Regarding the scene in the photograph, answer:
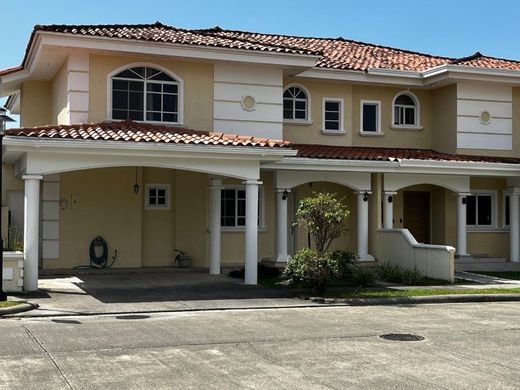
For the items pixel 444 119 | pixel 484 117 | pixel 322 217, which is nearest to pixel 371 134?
pixel 444 119

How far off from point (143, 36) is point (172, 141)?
4562 millimetres

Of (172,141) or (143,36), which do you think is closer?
(172,141)

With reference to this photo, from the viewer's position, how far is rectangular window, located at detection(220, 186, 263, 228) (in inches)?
844

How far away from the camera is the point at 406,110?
952 inches

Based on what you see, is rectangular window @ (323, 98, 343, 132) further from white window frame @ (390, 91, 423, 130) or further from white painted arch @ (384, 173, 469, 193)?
white painted arch @ (384, 173, 469, 193)

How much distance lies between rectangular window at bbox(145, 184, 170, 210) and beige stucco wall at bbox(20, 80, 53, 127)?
4.01 meters

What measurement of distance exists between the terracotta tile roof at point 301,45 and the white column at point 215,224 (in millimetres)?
3881

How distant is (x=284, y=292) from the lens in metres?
16.1

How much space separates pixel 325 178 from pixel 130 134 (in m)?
6.72

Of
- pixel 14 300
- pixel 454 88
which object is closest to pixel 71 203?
pixel 14 300

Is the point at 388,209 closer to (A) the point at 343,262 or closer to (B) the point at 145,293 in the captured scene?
(A) the point at 343,262

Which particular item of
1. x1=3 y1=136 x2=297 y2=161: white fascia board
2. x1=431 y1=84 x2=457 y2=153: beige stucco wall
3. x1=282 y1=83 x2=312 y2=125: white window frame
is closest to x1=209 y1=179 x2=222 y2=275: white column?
x1=3 y1=136 x2=297 y2=161: white fascia board

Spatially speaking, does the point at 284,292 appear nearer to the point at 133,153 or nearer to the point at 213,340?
the point at 133,153

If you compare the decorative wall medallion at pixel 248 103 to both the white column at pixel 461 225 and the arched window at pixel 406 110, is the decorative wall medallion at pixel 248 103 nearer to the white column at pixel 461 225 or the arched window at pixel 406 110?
the arched window at pixel 406 110
